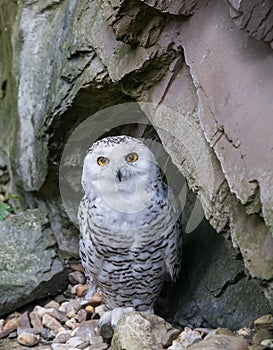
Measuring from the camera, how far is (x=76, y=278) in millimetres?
3965

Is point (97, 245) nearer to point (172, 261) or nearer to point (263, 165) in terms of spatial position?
point (172, 261)

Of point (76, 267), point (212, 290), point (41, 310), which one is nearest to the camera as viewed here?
point (212, 290)

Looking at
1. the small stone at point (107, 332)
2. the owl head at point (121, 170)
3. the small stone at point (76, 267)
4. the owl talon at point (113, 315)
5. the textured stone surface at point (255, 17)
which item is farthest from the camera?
the small stone at point (76, 267)

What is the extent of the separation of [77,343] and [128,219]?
28.4 inches

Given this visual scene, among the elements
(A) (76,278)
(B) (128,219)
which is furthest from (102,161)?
(A) (76,278)

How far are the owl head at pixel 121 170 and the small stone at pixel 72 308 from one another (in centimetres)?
87

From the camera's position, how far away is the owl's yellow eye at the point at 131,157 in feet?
9.78

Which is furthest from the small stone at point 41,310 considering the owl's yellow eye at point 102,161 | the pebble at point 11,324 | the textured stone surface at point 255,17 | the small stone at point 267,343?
the textured stone surface at point 255,17

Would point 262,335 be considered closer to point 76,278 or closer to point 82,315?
point 82,315

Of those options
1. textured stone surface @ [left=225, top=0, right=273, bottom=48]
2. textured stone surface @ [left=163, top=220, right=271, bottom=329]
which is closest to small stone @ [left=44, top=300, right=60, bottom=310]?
textured stone surface @ [left=163, top=220, right=271, bottom=329]

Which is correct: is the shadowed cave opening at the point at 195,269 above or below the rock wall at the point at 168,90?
below

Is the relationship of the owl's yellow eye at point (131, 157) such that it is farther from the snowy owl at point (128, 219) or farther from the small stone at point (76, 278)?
the small stone at point (76, 278)

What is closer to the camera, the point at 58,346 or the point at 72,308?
the point at 58,346

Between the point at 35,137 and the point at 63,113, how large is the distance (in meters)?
0.44
